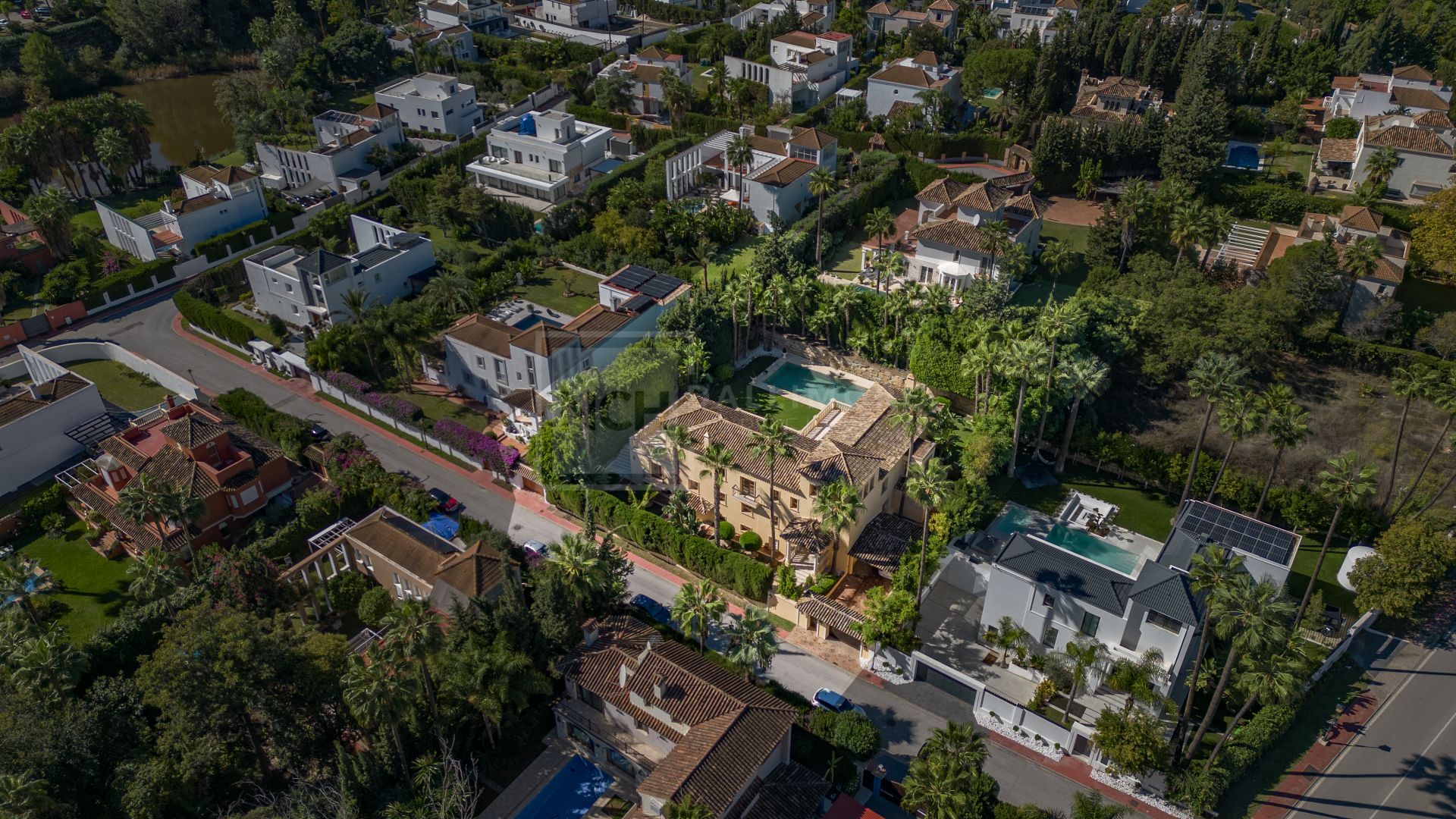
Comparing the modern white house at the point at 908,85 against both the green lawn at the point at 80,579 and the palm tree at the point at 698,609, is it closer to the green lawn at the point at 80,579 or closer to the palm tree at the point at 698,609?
the palm tree at the point at 698,609

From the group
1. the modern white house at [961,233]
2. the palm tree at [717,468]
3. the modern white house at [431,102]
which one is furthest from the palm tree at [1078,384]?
the modern white house at [431,102]

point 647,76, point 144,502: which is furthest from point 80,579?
point 647,76

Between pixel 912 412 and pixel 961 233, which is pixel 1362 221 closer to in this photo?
pixel 961 233

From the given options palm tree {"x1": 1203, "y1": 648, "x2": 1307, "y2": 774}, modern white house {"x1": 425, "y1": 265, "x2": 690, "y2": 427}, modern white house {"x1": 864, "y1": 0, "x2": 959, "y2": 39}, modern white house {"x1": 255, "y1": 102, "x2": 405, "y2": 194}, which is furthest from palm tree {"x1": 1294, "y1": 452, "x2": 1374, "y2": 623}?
modern white house {"x1": 864, "y1": 0, "x2": 959, "y2": 39}

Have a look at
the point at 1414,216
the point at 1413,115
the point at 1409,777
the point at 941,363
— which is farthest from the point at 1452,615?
the point at 1413,115

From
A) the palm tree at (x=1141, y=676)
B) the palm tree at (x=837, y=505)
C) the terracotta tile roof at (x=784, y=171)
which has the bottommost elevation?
the palm tree at (x=1141, y=676)
